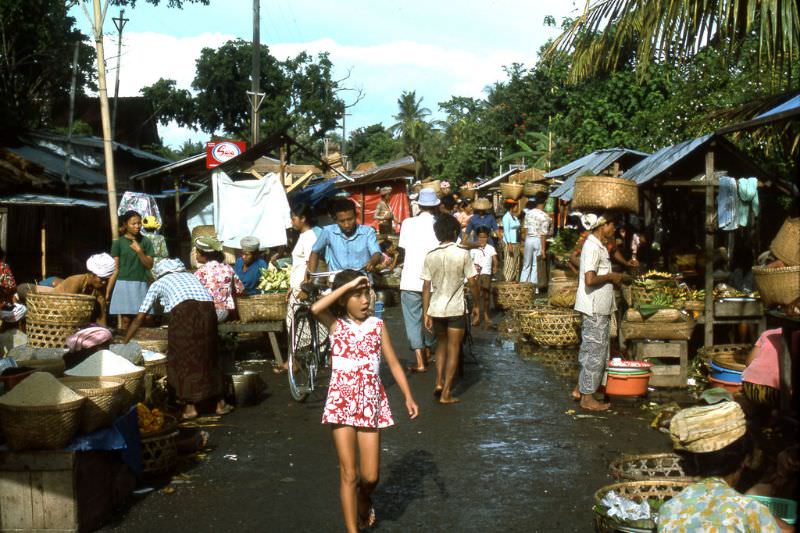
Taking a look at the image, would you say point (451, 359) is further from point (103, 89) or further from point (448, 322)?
point (103, 89)

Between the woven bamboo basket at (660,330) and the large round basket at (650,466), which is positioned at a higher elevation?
the woven bamboo basket at (660,330)

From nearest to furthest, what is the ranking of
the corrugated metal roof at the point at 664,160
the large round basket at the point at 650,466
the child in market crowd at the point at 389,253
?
the large round basket at the point at 650,466 → the corrugated metal roof at the point at 664,160 → the child in market crowd at the point at 389,253

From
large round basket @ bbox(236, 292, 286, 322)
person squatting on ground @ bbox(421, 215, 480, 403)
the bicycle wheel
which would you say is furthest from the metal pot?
person squatting on ground @ bbox(421, 215, 480, 403)

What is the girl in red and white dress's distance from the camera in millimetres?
5141

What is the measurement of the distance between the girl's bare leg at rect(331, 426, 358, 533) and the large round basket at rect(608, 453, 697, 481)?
1.91 m

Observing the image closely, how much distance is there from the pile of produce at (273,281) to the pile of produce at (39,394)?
6.10 meters

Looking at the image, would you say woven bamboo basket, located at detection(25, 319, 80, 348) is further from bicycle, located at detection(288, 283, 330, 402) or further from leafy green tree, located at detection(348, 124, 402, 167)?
leafy green tree, located at detection(348, 124, 402, 167)

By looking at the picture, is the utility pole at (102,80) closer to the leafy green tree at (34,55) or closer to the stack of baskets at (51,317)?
the stack of baskets at (51,317)

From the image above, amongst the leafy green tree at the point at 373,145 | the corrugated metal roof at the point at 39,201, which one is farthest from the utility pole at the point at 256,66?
the leafy green tree at the point at 373,145

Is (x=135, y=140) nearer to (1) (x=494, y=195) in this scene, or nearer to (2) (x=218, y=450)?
(1) (x=494, y=195)

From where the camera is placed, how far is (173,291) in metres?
8.50

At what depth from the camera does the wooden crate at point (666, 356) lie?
31.8 ft

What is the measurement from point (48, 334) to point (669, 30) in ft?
→ 23.6

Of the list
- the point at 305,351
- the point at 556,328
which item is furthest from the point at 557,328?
the point at 305,351
